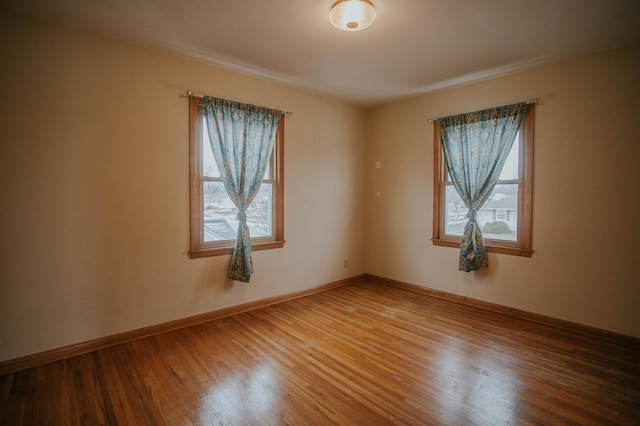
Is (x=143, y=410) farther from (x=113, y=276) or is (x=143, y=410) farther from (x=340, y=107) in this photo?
(x=340, y=107)

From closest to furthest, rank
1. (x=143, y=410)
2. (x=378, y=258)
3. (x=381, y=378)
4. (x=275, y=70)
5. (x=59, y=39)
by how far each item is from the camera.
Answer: (x=143, y=410)
(x=381, y=378)
(x=59, y=39)
(x=275, y=70)
(x=378, y=258)

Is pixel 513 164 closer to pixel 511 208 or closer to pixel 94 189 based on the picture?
pixel 511 208

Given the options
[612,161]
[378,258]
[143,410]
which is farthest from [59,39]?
[612,161]

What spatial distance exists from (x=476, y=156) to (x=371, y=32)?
202 cm

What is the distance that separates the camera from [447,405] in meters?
2.07

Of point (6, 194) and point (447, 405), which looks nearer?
point (447, 405)

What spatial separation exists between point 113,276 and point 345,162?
3302 mm

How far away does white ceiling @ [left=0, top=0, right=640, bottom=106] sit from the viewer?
2.38 metres

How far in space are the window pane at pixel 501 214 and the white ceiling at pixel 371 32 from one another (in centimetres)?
136

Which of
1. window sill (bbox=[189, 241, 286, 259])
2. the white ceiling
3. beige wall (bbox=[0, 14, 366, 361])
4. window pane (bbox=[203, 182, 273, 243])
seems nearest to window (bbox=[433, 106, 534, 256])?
the white ceiling

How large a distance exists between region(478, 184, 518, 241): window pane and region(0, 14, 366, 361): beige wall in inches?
117

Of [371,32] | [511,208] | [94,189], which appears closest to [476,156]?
[511,208]

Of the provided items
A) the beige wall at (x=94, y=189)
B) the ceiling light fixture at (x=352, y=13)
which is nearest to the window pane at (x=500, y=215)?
the ceiling light fixture at (x=352, y=13)

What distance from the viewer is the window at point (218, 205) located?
3365mm
